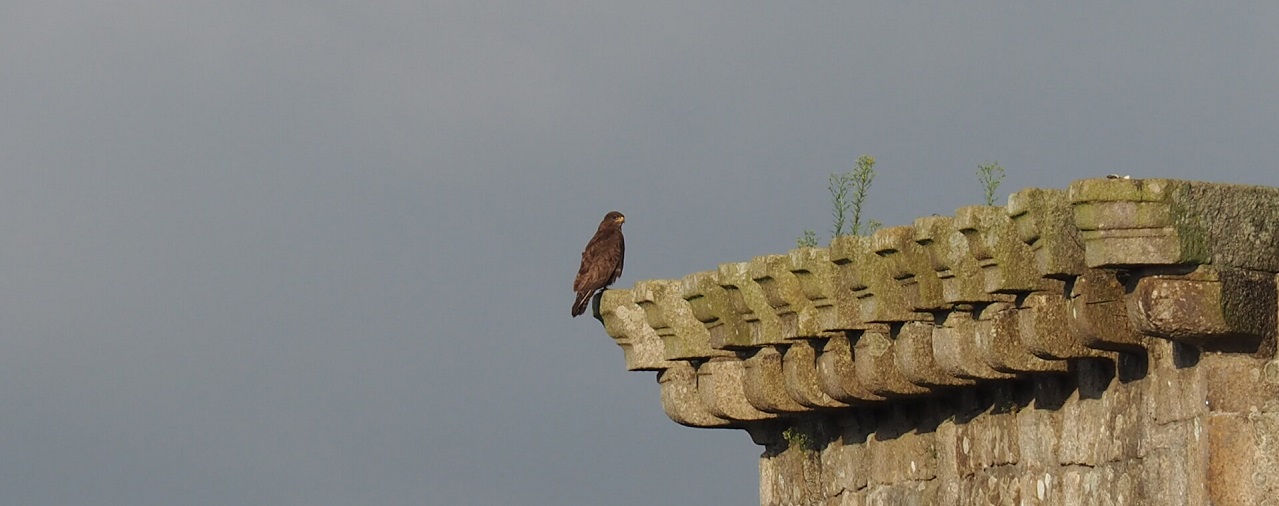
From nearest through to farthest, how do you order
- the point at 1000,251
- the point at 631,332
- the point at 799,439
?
the point at 1000,251, the point at 799,439, the point at 631,332

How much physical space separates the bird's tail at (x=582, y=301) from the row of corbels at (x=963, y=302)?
1900mm

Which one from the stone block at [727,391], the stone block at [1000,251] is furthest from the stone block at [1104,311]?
the stone block at [727,391]

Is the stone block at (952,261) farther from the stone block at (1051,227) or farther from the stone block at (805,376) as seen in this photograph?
the stone block at (805,376)

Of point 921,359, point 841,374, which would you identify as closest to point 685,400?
point 841,374

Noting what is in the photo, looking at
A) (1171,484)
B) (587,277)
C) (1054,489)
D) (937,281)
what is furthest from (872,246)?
(587,277)

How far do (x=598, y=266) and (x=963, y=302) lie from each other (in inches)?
255

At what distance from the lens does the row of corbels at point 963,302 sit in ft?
31.0

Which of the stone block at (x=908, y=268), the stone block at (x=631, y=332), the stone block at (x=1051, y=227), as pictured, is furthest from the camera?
the stone block at (x=631, y=332)

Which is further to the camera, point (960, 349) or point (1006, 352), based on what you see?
point (960, 349)

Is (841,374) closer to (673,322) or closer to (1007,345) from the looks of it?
(673,322)

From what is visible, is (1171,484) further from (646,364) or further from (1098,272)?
(646,364)

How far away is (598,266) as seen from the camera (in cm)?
1716

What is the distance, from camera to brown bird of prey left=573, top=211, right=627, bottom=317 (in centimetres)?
1694

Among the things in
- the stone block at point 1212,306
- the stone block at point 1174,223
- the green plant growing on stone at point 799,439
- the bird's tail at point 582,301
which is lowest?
the stone block at point 1212,306
